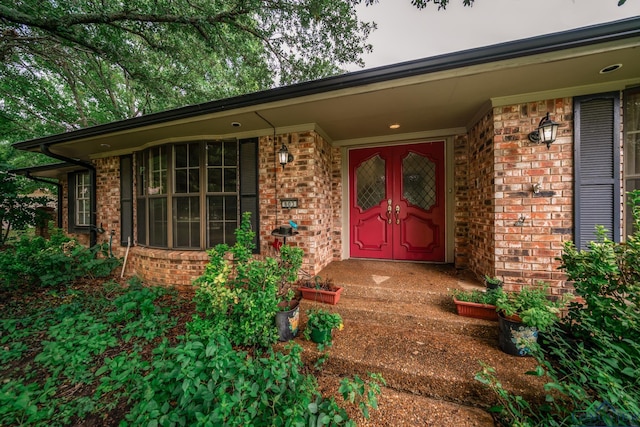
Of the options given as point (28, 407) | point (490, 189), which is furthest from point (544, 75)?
point (28, 407)

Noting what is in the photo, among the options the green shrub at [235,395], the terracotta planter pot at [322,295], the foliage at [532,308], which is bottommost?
the green shrub at [235,395]

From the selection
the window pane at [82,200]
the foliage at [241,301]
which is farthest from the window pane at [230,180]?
the window pane at [82,200]

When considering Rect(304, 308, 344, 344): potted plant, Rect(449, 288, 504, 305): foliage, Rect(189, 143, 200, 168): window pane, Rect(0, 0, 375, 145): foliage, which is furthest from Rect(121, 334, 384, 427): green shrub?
Rect(0, 0, 375, 145): foliage

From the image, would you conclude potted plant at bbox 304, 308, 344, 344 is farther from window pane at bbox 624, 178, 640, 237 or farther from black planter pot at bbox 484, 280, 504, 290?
window pane at bbox 624, 178, 640, 237

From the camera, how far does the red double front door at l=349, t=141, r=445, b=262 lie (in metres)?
3.71

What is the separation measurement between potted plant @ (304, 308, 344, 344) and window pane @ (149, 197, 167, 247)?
10.6 feet

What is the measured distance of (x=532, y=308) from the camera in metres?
1.72

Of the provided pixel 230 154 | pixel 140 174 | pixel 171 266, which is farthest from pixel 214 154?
pixel 171 266

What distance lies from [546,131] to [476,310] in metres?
1.95

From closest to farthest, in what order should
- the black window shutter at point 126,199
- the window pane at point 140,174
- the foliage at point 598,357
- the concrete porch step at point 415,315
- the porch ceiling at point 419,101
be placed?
the foliage at point 598,357, the porch ceiling at point 419,101, the concrete porch step at point 415,315, the window pane at point 140,174, the black window shutter at point 126,199

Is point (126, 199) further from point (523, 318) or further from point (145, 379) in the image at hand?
point (523, 318)

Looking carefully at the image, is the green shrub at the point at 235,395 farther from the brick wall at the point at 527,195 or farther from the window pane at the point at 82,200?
the window pane at the point at 82,200

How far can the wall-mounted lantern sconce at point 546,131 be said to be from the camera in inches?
88.8

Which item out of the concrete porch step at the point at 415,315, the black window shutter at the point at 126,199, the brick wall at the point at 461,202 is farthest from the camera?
the black window shutter at the point at 126,199
